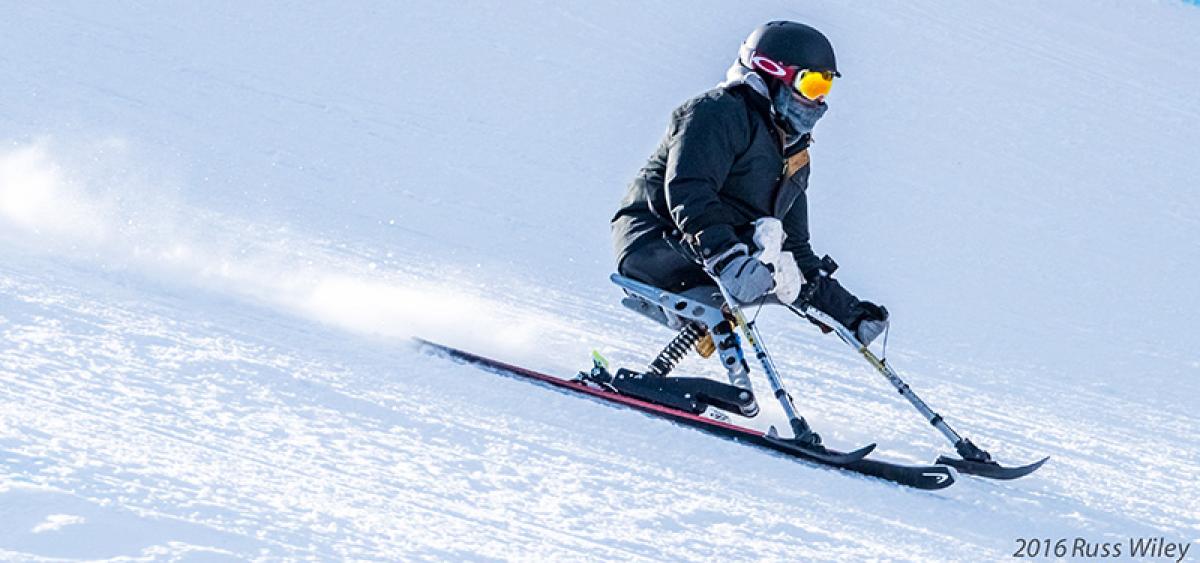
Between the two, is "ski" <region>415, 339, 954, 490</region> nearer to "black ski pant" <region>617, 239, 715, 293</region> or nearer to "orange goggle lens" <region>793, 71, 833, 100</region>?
"black ski pant" <region>617, 239, 715, 293</region>

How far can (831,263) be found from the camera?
17.2ft

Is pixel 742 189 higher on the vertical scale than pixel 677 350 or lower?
higher

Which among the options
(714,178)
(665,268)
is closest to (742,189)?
(714,178)

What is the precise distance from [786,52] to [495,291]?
266 centimetres

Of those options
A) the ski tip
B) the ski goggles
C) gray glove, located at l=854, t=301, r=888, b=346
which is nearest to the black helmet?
the ski goggles

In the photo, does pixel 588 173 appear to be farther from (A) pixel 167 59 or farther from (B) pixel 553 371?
(B) pixel 553 371

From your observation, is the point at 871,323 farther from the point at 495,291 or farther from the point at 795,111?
the point at 495,291

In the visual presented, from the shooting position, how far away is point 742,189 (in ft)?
16.0

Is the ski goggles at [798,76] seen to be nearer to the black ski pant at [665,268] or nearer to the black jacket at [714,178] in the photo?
the black jacket at [714,178]

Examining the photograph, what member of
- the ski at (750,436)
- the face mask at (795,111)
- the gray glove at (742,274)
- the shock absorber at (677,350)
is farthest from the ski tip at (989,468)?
the face mask at (795,111)

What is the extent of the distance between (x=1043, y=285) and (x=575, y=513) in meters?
6.70

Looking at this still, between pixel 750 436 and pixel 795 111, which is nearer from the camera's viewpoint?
pixel 750 436

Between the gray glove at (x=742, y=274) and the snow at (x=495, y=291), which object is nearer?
the snow at (x=495, y=291)

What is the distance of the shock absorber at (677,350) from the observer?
513 centimetres
